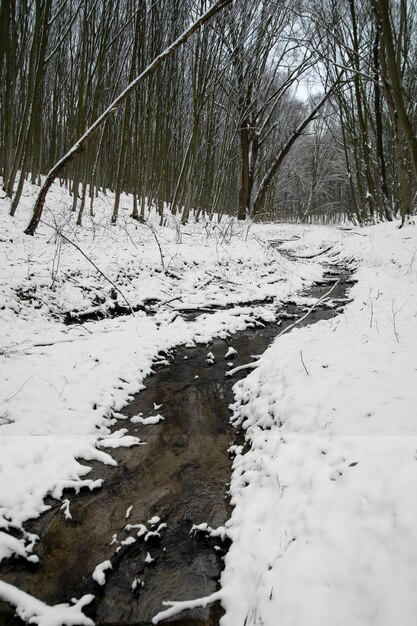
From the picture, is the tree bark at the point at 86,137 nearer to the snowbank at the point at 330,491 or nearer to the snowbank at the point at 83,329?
the snowbank at the point at 83,329

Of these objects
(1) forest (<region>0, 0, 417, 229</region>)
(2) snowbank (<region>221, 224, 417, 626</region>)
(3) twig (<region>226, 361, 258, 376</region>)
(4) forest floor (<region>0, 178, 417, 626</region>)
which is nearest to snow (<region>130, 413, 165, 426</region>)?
(4) forest floor (<region>0, 178, 417, 626</region>)

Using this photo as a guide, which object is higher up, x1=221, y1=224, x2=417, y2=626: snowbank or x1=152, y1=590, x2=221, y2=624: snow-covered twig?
x1=221, y1=224, x2=417, y2=626: snowbank

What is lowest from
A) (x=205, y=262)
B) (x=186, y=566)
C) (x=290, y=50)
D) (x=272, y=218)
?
(x=186, y=566)

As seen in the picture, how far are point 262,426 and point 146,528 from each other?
4.16ft

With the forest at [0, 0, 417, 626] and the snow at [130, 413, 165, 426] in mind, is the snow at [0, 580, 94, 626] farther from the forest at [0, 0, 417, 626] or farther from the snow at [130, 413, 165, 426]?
the snow at [130, 413, 165, 426]

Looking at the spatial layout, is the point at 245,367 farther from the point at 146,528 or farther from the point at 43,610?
the point at 43,610

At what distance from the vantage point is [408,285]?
5.84 meters

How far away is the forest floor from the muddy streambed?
8 cm

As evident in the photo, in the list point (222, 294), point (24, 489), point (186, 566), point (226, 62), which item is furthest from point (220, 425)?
point (226, 62)

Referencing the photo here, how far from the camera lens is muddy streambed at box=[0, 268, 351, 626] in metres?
1.79

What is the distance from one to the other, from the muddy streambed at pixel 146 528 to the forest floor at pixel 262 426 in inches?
3.1

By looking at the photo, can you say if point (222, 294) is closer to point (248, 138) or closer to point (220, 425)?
point (220, 425)

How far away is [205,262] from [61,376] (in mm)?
5680

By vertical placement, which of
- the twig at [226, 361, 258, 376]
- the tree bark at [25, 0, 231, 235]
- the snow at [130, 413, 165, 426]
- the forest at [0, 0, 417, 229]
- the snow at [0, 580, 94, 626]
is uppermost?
the forest at [0, 0, 417, 229]
